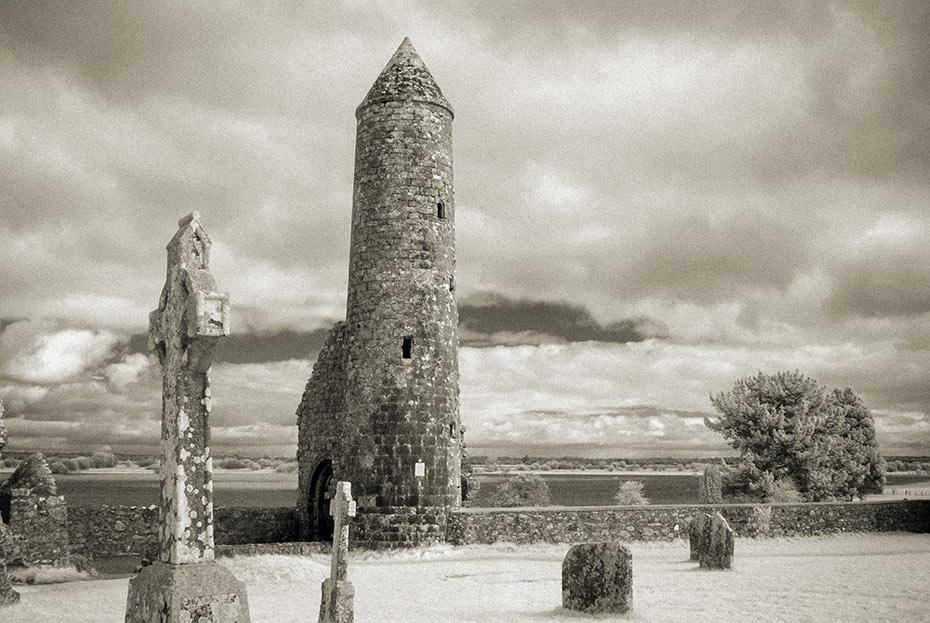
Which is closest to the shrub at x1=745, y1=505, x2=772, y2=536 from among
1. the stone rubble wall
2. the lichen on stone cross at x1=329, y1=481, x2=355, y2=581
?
the lichen on stone cross at x1=329, y1=481, x2=355, y2=581

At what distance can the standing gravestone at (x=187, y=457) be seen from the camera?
6.53 metres

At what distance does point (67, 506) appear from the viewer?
18062 millimetres

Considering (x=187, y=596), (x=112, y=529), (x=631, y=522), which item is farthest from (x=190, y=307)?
(x=631, y=522)

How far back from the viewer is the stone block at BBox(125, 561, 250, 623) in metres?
6.40

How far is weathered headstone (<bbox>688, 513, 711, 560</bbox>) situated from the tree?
485 inches

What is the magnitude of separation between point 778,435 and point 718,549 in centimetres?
1405

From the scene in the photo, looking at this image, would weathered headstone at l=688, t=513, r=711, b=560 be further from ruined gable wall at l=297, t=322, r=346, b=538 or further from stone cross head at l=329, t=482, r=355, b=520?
ruined gable wall at l=297, t=322, r=346, b=538

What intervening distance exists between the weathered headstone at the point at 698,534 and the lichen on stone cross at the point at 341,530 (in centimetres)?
870

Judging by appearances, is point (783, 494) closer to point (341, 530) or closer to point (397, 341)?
point (397, 341)

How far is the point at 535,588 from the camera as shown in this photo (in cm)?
1489

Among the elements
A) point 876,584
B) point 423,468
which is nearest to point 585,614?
point 876,584

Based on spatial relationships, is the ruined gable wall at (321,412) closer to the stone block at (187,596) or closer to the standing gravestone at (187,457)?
the standing gravestone at (187,457)

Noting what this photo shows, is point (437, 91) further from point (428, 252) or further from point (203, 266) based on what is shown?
point (203, 266)

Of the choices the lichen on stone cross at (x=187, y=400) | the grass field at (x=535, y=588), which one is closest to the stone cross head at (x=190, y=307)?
the lichen on stone cross at (x=187, y=400)
